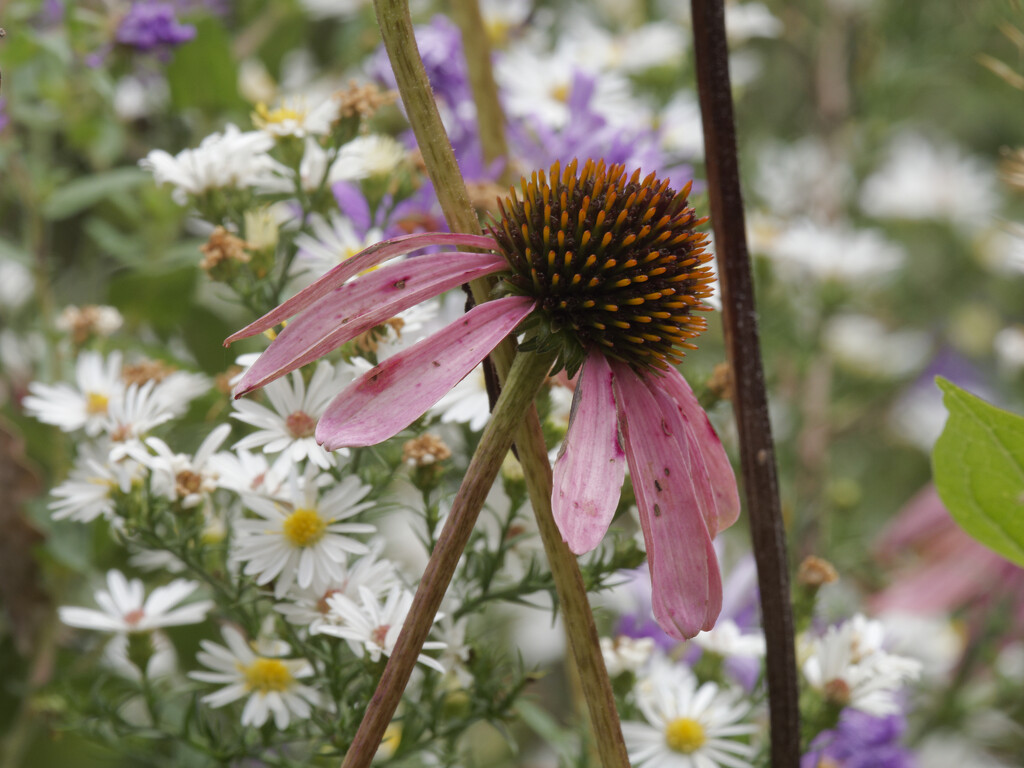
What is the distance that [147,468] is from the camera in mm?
375

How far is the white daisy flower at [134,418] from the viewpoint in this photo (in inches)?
14.6

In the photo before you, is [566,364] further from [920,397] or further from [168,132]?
[920,397]

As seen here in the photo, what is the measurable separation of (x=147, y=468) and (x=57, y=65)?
26cm

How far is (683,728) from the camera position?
1.26 ft

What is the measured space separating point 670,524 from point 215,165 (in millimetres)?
239

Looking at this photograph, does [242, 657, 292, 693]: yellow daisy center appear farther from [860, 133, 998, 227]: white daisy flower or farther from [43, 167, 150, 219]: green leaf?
[860, 133, 998, 227]: white daisy flower

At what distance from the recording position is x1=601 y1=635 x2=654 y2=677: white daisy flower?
1.28 ft

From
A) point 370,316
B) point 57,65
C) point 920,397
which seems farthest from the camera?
point 920,397

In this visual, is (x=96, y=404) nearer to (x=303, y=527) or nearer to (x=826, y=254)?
(x=303, y=527)

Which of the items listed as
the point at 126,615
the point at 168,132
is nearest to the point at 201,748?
the point at 126,615

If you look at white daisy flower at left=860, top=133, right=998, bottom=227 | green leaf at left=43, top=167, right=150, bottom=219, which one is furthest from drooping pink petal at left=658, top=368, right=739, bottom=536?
white daisy flower at left=860, top=133, right=998, bottom=227

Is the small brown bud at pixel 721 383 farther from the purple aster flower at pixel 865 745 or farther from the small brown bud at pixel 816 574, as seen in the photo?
the purple aster flower at pixel 865 745

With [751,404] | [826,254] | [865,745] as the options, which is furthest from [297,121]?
[826,254]

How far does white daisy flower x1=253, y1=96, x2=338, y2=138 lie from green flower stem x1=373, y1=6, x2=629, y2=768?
6.3 inches
